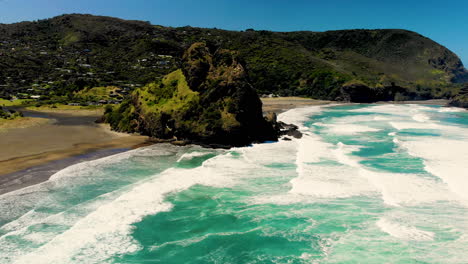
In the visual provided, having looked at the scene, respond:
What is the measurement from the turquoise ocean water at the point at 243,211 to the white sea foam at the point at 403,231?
5 cm

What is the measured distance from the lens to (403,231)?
17.3m

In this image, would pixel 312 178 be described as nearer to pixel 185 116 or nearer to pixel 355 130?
pixel 185 116

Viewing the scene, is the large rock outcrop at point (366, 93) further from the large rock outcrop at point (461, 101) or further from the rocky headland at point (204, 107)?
the rocky headland at point (204, 107)

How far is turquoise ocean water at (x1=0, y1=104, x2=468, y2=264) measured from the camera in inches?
604

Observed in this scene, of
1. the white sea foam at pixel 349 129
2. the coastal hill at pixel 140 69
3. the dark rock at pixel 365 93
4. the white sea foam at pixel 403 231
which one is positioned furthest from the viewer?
the dark rock at pixel 365 93

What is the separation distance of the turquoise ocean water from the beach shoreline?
73.8 inches

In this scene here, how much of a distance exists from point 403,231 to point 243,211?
28.3 feet

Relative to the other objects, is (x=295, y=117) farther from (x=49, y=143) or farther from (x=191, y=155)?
(x=49, y=143)

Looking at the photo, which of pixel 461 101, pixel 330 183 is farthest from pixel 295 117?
pixel 461 101

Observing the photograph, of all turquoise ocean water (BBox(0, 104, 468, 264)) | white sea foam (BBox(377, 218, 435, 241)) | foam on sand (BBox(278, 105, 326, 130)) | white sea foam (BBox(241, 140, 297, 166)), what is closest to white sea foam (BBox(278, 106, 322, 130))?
foam on sand (BBox(278, 105, 326, 130))

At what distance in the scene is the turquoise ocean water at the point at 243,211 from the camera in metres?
15.4

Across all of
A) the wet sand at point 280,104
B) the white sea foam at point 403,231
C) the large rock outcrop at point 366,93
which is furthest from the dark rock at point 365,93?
the white sea foam at point 403,231

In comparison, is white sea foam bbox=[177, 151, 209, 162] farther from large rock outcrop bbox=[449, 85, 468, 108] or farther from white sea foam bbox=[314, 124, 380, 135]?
large rock outcrop bbox=[449, 85, 468, 108]

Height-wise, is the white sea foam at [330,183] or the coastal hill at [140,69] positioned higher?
the coastal hill at [140,69]
